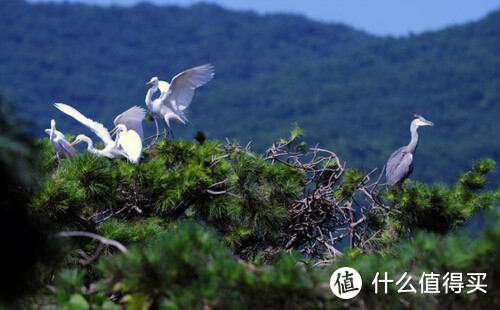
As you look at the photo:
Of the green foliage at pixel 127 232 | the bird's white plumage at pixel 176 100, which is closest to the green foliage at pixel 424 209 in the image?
the green foliage at pixel 127 232

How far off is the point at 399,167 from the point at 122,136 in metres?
2.06

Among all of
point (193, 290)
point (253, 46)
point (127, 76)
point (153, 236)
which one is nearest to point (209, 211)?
point (153, 236)

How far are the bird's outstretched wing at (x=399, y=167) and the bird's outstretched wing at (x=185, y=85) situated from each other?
5.62 feet

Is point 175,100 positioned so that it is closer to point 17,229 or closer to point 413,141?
point 413,141

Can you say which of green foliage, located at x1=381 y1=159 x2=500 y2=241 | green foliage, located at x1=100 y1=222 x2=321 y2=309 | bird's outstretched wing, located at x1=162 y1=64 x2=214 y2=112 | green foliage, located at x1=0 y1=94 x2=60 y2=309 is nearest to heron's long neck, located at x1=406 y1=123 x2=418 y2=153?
green foliage, located at x1=381 y1=159 x2=500 y2=241

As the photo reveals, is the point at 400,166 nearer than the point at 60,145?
No

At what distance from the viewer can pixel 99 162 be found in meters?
4.19

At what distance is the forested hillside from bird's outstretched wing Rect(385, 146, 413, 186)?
2978cm

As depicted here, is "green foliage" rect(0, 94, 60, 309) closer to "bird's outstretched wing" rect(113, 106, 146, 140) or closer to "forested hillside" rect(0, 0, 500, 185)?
"bird's outstretched wing" rect(113, 106, 146, 140)

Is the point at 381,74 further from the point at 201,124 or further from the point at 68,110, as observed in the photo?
the point at 68,110

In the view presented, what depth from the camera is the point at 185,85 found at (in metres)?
6.81

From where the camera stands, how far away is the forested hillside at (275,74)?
4878 cm

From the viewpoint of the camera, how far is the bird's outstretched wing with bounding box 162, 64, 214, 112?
665cm

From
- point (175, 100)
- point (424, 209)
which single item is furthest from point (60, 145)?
point (424, 209)
